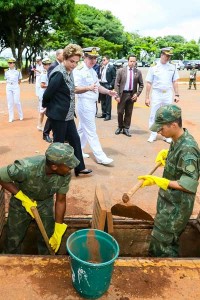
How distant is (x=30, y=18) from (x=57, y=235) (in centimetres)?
2533

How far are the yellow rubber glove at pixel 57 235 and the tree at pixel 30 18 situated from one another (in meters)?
21.4

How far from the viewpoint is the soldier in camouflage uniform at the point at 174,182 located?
2553mm

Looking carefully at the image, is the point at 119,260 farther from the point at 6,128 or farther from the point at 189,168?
the point at 6,128

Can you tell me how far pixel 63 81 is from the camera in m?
4.18

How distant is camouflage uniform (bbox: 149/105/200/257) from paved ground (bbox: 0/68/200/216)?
1019 mm

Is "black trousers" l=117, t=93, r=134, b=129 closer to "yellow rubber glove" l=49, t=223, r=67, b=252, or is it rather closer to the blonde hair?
the blonde hair

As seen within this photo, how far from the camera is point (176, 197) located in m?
2.81

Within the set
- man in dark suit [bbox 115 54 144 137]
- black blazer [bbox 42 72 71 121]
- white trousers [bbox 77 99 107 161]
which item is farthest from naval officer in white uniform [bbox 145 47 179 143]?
black blazer [bbox 42 72 71 121]

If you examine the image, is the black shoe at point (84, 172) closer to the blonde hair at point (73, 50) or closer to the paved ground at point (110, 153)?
the paved ground at point (110, 153)

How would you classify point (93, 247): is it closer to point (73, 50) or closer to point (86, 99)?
point (73, 50)

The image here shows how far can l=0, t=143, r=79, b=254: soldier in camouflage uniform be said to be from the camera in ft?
8.42

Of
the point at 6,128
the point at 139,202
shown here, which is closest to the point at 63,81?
the point at 139,202

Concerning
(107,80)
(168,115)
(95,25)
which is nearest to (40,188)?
(168,115)

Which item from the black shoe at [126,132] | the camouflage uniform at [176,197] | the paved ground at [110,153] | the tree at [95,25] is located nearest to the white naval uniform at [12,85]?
the paved ground at [110,153]
